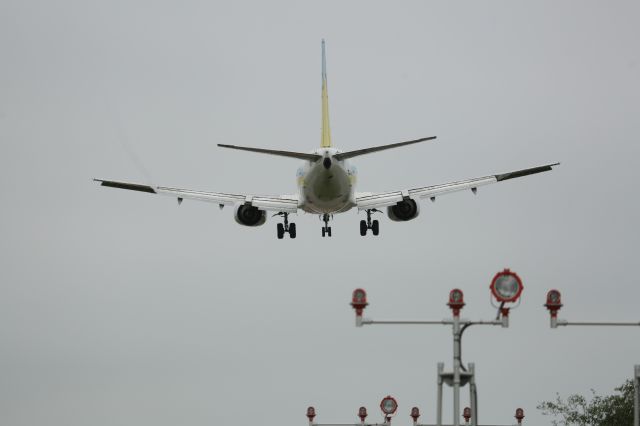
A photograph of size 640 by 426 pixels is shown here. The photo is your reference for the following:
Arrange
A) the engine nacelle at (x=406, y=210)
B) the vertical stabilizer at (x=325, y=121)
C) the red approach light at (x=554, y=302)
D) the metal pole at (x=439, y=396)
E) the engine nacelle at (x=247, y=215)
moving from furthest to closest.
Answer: the vertical stabilizer at (x=325, y=121) < the engine nacelle at (x=406, y=210) < the engine nacelle at (x=247, y=215) < the red approach light at (x=554, y=302) < the metal pole at (x=439, y=396)

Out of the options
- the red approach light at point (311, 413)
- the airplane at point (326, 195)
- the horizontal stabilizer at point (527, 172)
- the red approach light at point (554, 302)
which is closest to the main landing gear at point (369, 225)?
the airplane at point (326, 195)

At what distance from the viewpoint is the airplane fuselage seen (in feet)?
355

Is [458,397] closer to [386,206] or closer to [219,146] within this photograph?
[219,146]

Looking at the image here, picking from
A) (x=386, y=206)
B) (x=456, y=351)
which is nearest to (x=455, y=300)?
(x=456, y=351)

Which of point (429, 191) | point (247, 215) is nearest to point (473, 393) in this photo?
point (247, 215)

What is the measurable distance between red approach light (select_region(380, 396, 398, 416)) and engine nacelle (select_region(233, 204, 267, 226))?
30354mm

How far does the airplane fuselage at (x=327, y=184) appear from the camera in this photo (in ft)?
355

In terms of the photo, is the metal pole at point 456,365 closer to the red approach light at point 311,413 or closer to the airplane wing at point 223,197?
the red approach light at point 311,413

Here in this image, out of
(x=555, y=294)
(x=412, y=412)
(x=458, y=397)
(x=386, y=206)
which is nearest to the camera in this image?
(x=458, y=397)

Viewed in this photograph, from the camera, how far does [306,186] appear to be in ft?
364

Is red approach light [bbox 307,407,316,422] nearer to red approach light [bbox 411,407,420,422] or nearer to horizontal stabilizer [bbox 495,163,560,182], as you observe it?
red approach light [bbox 411,407,420,422]

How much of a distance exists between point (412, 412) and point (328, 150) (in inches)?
905

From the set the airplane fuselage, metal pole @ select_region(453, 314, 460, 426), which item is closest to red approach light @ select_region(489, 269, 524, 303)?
metal pole @ select_region(453, 314, 460, 426)

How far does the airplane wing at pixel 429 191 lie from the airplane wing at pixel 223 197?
537cm
